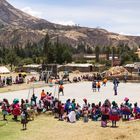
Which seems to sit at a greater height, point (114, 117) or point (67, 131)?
point (114, 117)

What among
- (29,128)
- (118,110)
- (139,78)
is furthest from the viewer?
(139,78)

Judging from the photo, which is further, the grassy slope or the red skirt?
the red skirt

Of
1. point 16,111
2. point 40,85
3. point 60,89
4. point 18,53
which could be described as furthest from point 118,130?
point 18,53

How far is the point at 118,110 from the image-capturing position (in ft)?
78.1

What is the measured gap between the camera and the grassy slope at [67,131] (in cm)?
1998

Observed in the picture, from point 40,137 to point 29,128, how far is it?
2.23m

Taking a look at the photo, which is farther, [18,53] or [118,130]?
[18,53]

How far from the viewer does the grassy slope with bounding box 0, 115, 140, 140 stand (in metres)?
20.0

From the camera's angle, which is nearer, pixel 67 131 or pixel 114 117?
pixel 67 131

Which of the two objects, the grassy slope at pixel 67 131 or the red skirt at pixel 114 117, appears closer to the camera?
the grassy slope at pixel 67 131

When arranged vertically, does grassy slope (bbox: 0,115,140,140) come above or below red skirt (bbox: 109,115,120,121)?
below

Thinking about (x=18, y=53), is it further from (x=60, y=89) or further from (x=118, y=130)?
(x=118, y=130)

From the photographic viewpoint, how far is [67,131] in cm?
2142

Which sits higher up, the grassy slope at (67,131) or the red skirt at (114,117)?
the red skirt at (114,117)
